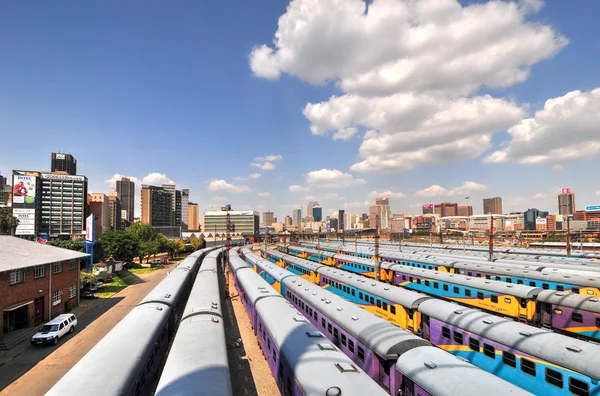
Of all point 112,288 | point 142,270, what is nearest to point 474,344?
point 112,288

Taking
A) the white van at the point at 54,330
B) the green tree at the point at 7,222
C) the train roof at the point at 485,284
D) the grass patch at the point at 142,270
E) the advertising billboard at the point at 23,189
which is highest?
the advertising billboard at the point at 23,189

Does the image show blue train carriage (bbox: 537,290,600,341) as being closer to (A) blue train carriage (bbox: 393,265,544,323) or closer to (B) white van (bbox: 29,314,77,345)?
(A) blue train carriage (bbox: 393,265,544,323)

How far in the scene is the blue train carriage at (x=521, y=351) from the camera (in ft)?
36.9

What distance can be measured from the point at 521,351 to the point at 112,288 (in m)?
48.1

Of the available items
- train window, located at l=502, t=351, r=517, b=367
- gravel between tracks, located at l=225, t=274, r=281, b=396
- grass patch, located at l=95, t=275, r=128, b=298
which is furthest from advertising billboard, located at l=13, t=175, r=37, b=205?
train window, located at l=502, t=351, r=517, b=367

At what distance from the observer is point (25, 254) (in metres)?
28.2

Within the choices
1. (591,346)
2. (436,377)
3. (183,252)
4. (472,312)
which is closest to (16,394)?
(436,377)

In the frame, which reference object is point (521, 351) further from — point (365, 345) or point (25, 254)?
point (25, 254)

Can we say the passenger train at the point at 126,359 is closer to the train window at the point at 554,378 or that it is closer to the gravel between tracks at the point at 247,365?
the gravel between tracks at the point at 247,365

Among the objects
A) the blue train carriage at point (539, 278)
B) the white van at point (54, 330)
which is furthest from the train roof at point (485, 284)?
the white van at point (54, 330)

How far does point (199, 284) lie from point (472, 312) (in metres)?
21.8

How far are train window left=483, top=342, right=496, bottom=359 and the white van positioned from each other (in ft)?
92.8

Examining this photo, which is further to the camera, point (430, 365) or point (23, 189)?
point (23, 189)

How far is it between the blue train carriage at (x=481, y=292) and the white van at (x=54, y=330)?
1255 inches
